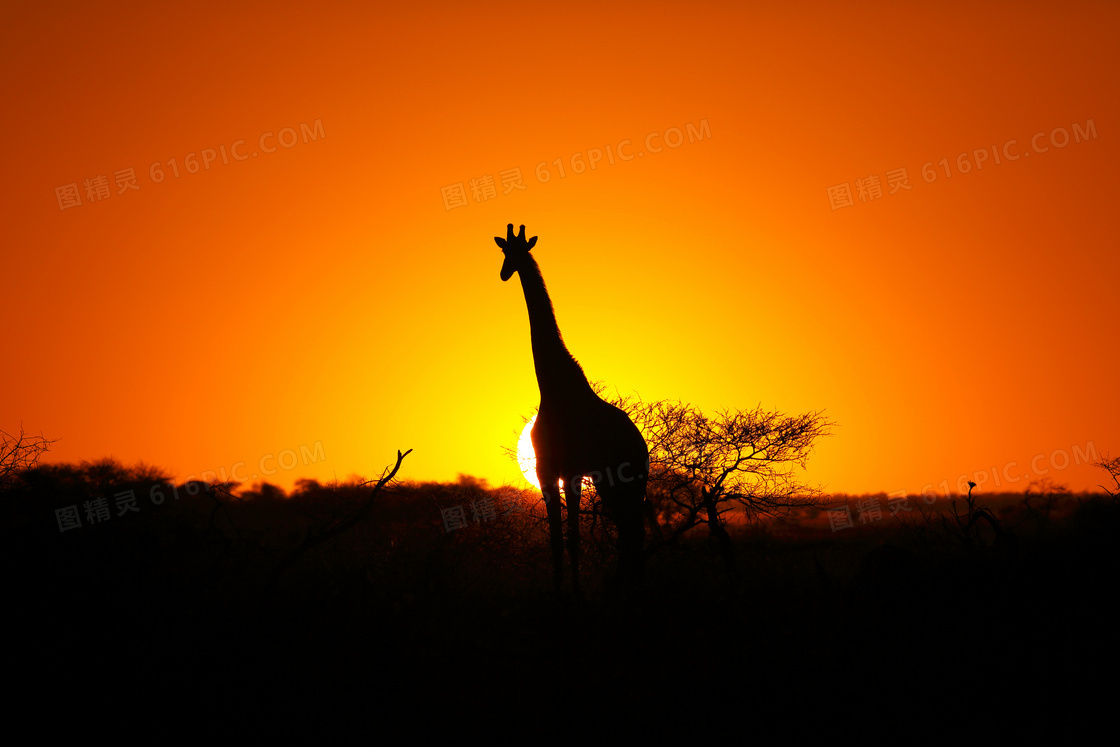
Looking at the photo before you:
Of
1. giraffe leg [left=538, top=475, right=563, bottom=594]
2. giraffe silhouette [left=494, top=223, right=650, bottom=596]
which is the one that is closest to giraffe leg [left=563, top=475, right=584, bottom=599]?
giraffe silhouette [left=494, top=223, right=650, bottom=596]

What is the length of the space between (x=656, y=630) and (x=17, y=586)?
8282 mm

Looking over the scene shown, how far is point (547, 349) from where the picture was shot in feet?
37.3

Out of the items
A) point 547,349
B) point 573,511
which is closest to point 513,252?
point 547,349

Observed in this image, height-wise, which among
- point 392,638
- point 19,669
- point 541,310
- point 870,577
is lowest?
point 870,577

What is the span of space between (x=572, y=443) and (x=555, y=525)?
4.20 ft

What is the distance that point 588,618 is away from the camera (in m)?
9.49

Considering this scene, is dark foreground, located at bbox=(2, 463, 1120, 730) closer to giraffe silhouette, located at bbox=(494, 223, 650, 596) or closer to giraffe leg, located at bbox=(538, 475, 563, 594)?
giraffe leg, located at bbox=(538, 475, 563, 594)

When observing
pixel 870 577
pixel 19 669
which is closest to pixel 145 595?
pixel 19 669

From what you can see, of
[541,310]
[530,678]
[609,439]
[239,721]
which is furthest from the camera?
[541,310]

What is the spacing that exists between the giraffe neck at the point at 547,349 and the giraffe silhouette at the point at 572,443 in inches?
0.6

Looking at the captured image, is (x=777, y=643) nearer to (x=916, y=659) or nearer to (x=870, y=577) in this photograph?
(x=916, y=659)

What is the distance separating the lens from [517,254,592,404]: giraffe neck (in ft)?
36.5

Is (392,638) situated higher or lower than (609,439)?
lower

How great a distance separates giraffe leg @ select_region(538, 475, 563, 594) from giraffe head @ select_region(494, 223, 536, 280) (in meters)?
3.64
